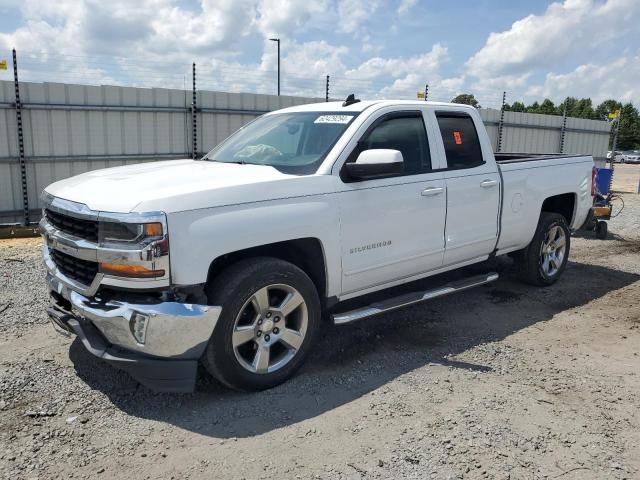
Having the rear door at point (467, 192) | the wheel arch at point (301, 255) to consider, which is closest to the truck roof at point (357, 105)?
the rear door at point (467, 192)

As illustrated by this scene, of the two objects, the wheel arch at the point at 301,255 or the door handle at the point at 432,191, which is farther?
the door handle at the point at 432,191

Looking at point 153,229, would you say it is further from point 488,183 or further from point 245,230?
point 488,183

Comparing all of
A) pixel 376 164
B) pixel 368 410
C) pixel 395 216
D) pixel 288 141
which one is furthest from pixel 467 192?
pixel 368 410

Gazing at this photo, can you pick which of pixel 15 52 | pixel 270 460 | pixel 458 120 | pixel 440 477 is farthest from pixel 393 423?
pixel 15 52

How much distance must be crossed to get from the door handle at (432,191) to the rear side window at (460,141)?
12.9 inches

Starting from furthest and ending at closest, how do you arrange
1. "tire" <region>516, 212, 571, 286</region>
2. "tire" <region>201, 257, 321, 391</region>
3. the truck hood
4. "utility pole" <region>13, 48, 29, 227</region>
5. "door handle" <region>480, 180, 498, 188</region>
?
"utility pole" <region>13, 48, 29, 227</region> → "tire" <region>516, 212, 571, 286</region> → "door handle" <region>480, 180, 498, 188</region> → "tire" <region>201, 257, 321, 391</region> → the truck hood

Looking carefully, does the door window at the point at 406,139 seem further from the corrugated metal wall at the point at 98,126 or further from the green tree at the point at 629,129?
the green tree at the point at 629,129

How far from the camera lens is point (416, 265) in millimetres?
4703

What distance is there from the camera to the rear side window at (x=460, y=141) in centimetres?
500

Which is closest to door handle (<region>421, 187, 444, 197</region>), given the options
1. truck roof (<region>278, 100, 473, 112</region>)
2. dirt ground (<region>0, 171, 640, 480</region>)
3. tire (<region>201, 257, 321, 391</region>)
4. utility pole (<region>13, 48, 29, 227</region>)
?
truck roof (<region>278, 100, 473, 112</region>)

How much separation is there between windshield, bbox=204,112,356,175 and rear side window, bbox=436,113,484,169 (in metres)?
1.06

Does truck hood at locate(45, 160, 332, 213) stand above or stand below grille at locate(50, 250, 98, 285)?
above

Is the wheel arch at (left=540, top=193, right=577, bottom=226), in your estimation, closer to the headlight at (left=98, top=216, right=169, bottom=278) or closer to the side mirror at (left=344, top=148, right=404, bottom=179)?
the side mirror at (left=344, top=148, right=404, bottom=179)

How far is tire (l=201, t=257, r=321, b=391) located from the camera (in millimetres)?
3467
